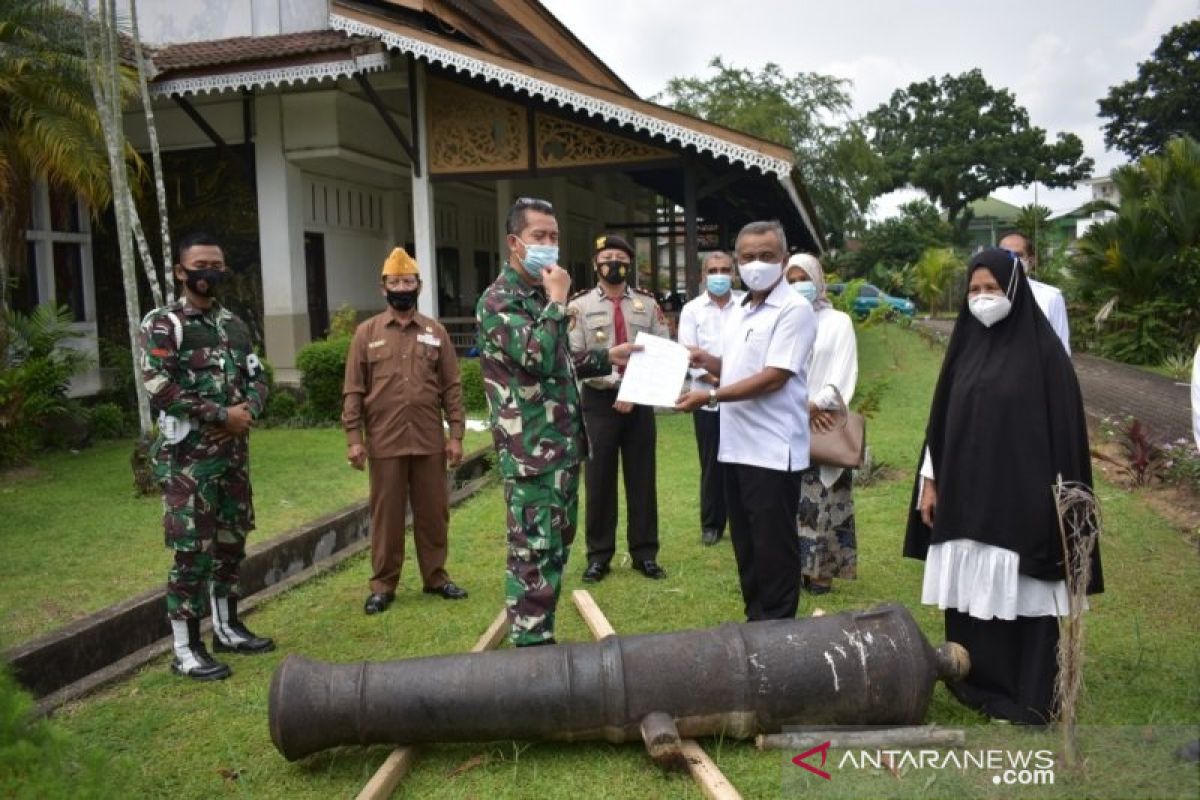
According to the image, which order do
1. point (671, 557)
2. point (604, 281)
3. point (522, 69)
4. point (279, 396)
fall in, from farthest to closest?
point (279, 396) → point (522, 69) → point (671, 557) → point (604, 281)

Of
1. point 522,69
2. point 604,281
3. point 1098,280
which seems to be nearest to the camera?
point 604,281

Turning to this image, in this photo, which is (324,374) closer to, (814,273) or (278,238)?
(278,238)

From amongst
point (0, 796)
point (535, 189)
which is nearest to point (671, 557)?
point (0, 796)

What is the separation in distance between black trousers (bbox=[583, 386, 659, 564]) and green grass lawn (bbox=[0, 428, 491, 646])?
2353mm

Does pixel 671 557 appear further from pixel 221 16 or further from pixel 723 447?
pixel 221 16

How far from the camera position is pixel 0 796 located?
243 cm

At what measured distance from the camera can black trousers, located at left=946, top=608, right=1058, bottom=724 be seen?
11.7 ft

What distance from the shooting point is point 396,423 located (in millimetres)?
5367

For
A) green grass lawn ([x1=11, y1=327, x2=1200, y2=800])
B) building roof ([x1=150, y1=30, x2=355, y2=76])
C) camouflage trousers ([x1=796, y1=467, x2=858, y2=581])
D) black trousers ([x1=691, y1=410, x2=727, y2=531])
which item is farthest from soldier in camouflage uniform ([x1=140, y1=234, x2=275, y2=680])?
building roof ([x1=150, y1=30, x2=355, y2=76])

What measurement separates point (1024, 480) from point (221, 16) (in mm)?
13224

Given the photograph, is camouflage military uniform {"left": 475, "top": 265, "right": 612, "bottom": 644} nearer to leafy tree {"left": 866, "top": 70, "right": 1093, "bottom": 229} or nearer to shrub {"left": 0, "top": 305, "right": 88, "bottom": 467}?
shrub {"left": 0, "top": 305, "right": 88, "bottom": 467}

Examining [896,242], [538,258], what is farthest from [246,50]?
[896,242]

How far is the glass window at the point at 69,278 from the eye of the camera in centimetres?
1212

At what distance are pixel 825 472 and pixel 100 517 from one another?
5.49 m
